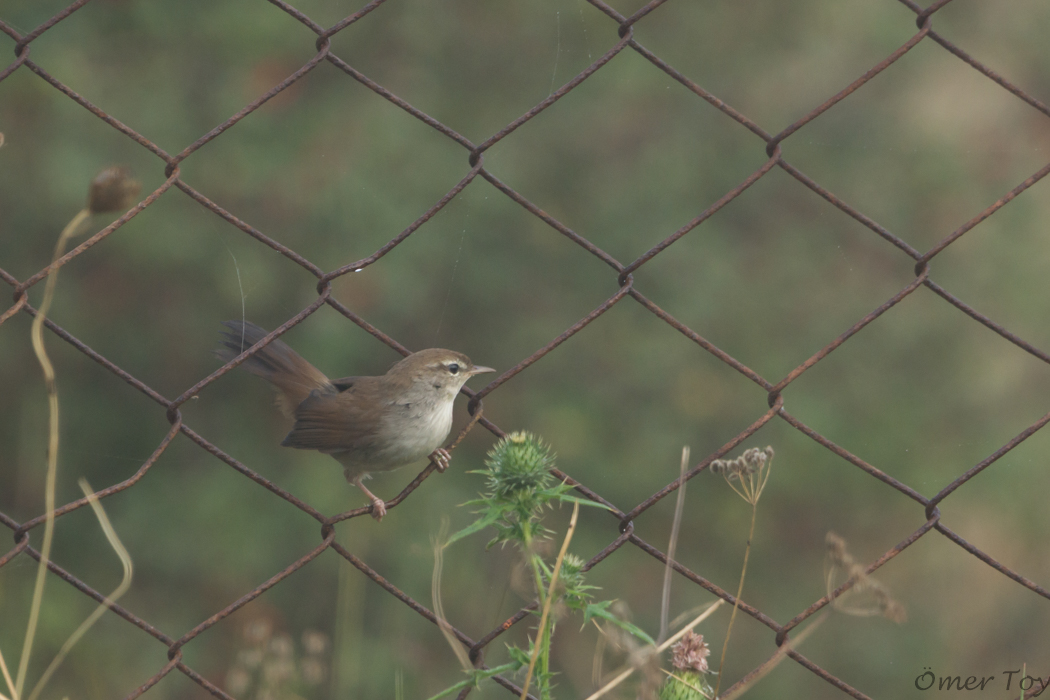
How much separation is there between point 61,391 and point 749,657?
390 centimetres

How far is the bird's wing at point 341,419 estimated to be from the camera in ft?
9.59

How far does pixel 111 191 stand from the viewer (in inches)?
63.4

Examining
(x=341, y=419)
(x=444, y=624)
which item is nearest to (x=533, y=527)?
(x=444, y=624)

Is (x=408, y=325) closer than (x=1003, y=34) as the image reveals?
Yes

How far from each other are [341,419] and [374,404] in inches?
4.6

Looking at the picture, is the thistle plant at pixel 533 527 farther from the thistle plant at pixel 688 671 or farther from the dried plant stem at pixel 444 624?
the thistle plant at pixel 688 671

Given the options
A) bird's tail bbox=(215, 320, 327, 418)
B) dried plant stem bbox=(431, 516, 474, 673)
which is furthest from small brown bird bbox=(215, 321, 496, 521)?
dried plant stem bbox=(431, 516, 474, 673)

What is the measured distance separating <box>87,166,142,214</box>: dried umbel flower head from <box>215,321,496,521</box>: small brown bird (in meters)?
1.33

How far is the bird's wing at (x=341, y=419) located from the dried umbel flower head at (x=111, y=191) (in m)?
1.31

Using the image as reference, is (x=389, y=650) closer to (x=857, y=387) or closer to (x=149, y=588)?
(x=149, y=588)

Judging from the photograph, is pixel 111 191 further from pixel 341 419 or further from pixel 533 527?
pixel 341 419

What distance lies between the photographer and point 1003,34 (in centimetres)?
598

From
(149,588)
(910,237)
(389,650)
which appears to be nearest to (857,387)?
(910,237)

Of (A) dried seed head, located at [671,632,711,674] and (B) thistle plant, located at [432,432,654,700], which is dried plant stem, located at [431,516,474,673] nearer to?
(B) thistle plant, located at [432,432,654,700]
